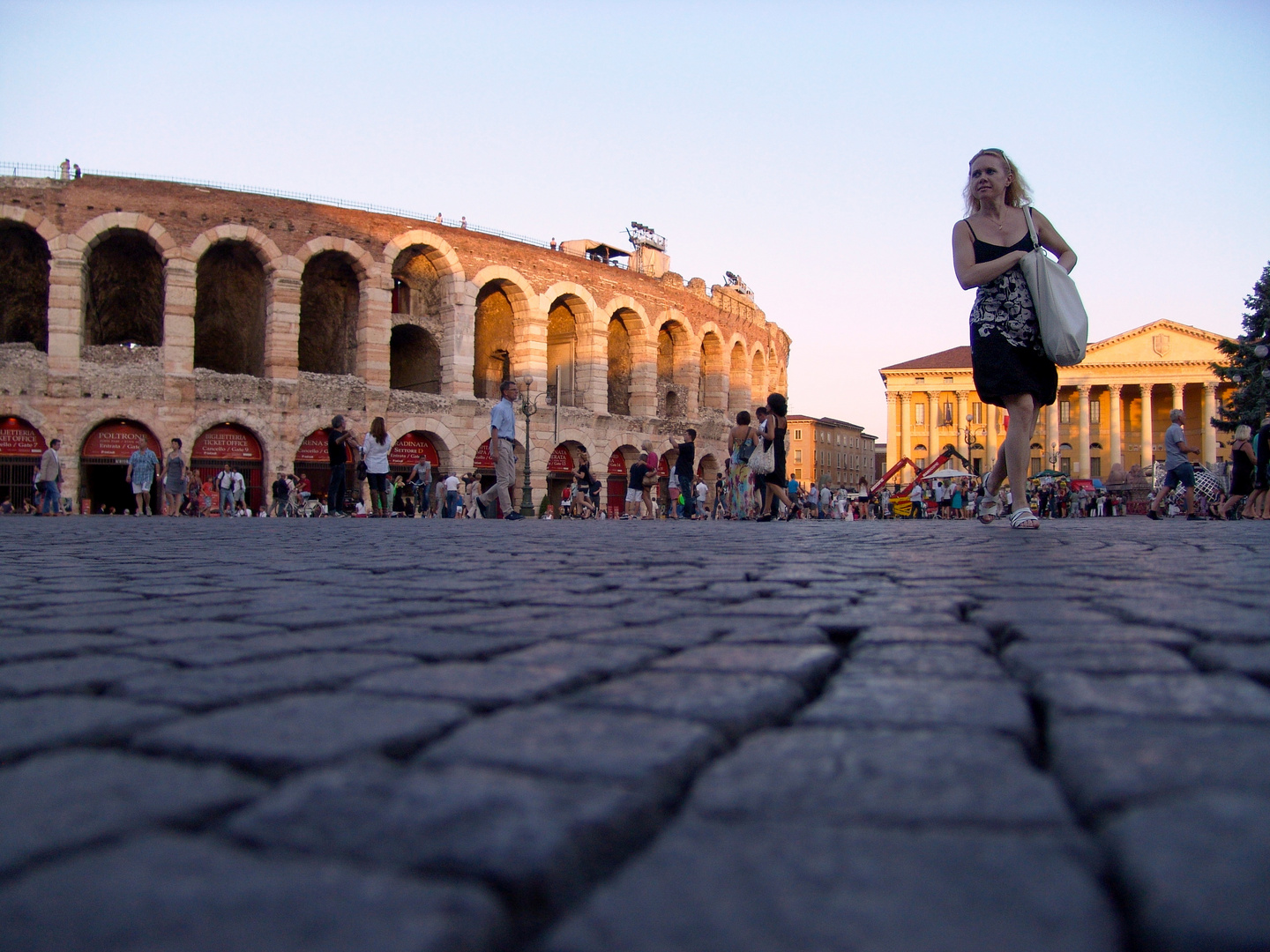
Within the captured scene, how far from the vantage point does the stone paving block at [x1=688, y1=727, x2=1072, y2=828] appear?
970 millimetres

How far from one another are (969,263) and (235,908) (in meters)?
6.64

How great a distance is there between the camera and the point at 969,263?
21.7ft

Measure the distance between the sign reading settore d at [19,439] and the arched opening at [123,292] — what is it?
389cm

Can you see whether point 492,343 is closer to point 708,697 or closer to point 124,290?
point 124,290

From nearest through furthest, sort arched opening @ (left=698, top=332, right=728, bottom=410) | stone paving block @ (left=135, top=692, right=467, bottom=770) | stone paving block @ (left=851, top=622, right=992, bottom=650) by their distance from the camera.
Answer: stone paving block @ (left=135, top=692, right=467, bottom=770) → stone paving block @ (left=851, top=622, right=992, bottom=650) → arched opening @ (left=698, top=332, right=728, bottom=410)

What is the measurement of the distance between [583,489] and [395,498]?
257 inches

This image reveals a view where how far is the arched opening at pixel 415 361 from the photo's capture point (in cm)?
3438

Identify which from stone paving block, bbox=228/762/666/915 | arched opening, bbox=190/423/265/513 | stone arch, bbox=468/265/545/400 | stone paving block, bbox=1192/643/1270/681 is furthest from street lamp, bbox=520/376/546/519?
stone paving block, bbox=228/762/666/915

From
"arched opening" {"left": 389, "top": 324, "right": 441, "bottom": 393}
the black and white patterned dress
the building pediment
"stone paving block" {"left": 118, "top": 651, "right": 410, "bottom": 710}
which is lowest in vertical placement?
"stone paving block" {"left": 118, "top": 651, "right": 410, "bottom": 710}

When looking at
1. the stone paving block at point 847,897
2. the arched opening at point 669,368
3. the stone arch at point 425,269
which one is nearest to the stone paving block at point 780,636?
the stone paving block at point 847,897

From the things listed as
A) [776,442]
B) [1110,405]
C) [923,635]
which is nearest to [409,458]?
[776,442]

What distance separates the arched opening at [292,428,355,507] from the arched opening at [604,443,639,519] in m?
10.6

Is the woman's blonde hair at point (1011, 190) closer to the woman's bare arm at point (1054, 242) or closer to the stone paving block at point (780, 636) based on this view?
the woman's bare arm at point (1054, 242)

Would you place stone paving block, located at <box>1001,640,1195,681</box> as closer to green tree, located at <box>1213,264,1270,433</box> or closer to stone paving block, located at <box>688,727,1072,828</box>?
stone paving block, located at <box>688,727,1072,828</box>
